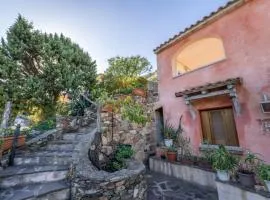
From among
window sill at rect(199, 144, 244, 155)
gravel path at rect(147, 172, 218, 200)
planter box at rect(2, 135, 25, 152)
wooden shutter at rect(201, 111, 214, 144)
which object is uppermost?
wooden shutter at rect(201, 111, 214, 144)

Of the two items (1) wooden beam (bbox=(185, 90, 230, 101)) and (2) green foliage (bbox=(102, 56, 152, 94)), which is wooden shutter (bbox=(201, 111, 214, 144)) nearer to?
(1) wooden beam (bbox=(185, 90, 230, 101))

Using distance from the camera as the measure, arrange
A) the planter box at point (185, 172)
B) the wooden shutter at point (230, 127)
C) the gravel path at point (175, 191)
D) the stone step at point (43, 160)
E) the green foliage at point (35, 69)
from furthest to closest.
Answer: the green foliage at point (35, 69), the wooden shutter at point (230, 127), the planter box at point (185, 172), the gravel path at point (175, 191), the stone step at point (43, 160)

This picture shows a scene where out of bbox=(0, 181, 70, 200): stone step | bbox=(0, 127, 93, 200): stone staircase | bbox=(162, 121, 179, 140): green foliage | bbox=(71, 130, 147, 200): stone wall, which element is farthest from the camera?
bbox=(162, 121, 179, 140): green foliage

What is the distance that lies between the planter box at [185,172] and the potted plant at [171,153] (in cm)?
21

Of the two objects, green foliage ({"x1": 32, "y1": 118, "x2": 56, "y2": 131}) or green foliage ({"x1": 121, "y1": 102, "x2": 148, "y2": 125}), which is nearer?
green foliage ({"x1": 121, "y1": 102, "x2": 148, "y2": 125})

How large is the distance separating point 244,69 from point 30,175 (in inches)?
260

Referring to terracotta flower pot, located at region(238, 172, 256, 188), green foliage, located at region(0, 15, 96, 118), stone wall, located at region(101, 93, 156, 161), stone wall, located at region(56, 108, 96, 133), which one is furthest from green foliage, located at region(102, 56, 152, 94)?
terracotta flower pot, located at region(238, 172, 256, 188)

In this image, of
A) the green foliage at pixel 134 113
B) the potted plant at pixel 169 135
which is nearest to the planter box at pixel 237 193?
the potted plant at pixel 169 135

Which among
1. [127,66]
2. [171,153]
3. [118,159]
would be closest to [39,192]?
[118,159]

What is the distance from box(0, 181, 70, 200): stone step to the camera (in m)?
2.99

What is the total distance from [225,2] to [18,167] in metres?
8.09

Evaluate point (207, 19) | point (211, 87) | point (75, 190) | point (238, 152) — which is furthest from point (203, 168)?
point (207, 19)

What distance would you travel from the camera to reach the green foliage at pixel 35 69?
Answer: 8.48 meters

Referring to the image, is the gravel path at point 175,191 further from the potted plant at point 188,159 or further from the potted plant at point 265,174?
the potted plant at point 265,174
